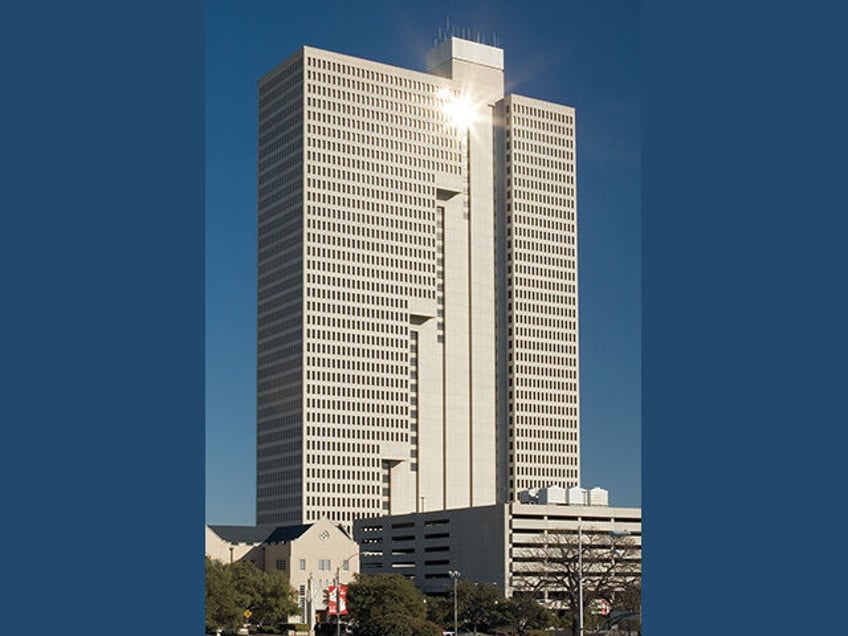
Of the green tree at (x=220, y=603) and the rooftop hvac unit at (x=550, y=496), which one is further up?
the rooftop hvac unit at (x=550, y=496)

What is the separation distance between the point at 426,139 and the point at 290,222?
13.1 meters

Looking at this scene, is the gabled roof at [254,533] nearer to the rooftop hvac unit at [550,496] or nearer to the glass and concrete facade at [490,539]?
the glass and concrete facade at [490,539]

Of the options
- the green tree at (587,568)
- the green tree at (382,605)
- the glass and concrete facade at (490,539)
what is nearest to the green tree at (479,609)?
the green tree at (587,568)

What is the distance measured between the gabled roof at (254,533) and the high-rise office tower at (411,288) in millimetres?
8193

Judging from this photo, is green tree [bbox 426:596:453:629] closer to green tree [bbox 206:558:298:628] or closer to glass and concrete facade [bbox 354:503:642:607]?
green tree [bbox 206:558:298:628]

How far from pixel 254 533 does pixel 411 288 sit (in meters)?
24.2

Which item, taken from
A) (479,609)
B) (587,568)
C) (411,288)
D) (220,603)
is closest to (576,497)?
(587,568)

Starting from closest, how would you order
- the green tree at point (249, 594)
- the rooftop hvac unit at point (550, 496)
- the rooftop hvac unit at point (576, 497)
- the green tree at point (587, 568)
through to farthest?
1. the green tree at point (249, 594)
2. the green tree at point (587, 568)
3. the rooftop hvac unit at point (550, 496)
4. the rooftop hvac unit at point (576, 497)

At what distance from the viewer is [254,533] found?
69.6 meters

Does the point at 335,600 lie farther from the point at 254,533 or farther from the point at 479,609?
the point at 254,533

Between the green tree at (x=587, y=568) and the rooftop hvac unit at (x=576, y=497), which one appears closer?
the green tree at (x=587, y=568)

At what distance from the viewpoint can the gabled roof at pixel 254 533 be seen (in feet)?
203

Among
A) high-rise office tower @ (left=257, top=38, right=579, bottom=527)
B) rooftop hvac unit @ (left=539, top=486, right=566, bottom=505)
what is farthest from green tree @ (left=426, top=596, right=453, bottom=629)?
high-rise office tower @ (left=257, top=38, right=579, bottom=527)

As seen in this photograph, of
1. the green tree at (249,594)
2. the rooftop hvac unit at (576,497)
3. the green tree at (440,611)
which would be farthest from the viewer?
the rooftop hvac unit at (576,497)
